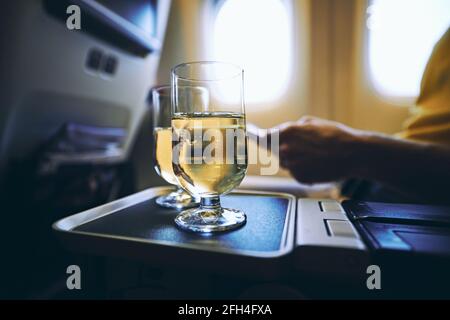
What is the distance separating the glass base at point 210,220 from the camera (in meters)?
0.38

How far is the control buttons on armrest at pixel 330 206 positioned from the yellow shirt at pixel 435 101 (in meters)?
0.36

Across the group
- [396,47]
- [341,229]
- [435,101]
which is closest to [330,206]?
[341,229]

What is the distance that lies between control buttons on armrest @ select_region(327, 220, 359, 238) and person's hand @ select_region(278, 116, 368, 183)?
0.40m

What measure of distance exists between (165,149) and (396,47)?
1.48 m

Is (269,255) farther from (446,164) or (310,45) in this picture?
(310,45)

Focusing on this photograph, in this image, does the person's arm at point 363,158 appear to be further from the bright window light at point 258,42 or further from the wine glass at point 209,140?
the bright window light at point 258,42

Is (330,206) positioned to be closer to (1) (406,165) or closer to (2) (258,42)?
(1) (406,165)

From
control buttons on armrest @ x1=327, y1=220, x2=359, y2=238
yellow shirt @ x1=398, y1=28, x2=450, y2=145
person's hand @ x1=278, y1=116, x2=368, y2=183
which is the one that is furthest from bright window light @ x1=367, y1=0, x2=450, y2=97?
control buttons on armrest @ x1=327, y1=220, x2=359, y2=238

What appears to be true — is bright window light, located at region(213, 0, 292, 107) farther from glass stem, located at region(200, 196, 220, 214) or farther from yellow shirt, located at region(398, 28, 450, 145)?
glass stem, located at region(200, 196, 220, 214)

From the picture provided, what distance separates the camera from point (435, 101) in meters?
0.75

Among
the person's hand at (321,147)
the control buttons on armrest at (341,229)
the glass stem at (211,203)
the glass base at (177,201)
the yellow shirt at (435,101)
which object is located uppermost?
the yellow shirt at (435,101)

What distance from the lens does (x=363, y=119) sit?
5.22ft

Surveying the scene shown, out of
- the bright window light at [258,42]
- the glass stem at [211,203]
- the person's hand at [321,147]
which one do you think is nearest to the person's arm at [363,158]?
the person's hand at [321,147]

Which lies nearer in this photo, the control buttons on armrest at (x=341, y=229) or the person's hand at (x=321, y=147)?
the control buttons on armrest at (x=341, y=229)
